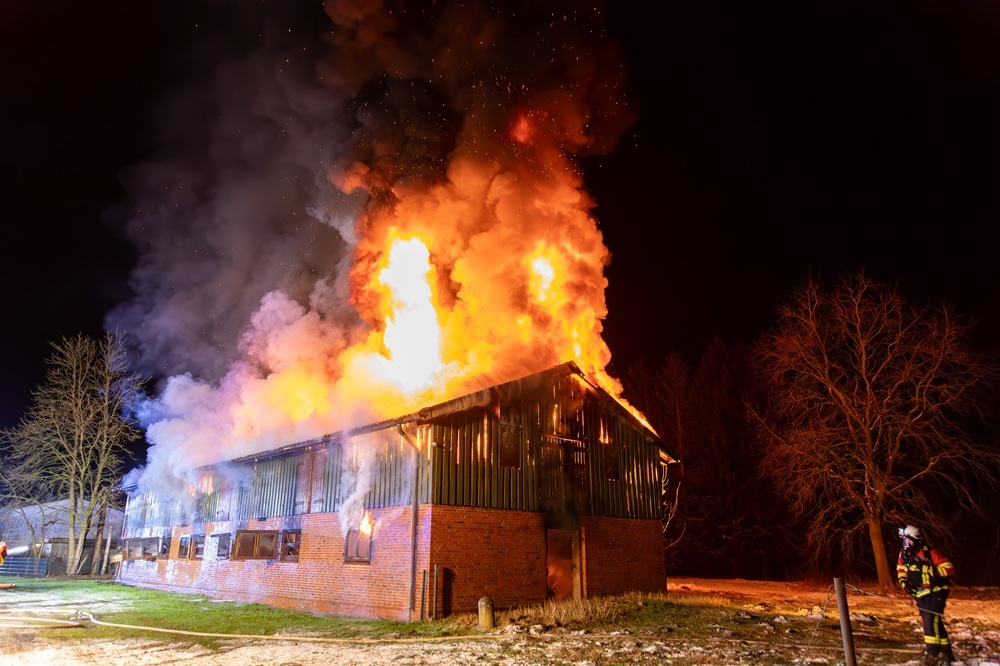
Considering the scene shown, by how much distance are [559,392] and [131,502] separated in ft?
75.3

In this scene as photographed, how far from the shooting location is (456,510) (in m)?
15.5

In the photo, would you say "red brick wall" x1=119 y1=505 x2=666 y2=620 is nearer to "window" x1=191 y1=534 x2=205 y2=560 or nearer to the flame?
the flame

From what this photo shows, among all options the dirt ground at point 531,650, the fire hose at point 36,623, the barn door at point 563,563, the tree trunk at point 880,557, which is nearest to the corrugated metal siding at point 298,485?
the dirt ground at point 531,650

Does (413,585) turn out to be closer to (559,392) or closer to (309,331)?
(559,392)

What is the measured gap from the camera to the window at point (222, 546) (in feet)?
72.8

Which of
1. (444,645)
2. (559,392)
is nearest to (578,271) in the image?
(559,392)

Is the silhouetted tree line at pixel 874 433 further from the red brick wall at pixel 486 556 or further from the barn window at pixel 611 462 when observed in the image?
the red brick wall at pixel 486 556

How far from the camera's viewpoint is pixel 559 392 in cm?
1866

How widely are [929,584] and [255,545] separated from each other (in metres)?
18.0

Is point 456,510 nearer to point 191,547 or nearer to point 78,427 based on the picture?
point 191,547

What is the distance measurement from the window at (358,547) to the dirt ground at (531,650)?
11.1 ft

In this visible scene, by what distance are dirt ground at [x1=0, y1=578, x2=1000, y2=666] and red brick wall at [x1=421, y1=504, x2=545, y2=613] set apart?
237 cm

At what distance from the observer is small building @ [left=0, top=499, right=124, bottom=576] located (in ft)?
129

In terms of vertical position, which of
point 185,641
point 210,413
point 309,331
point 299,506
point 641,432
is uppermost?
point 309,331
